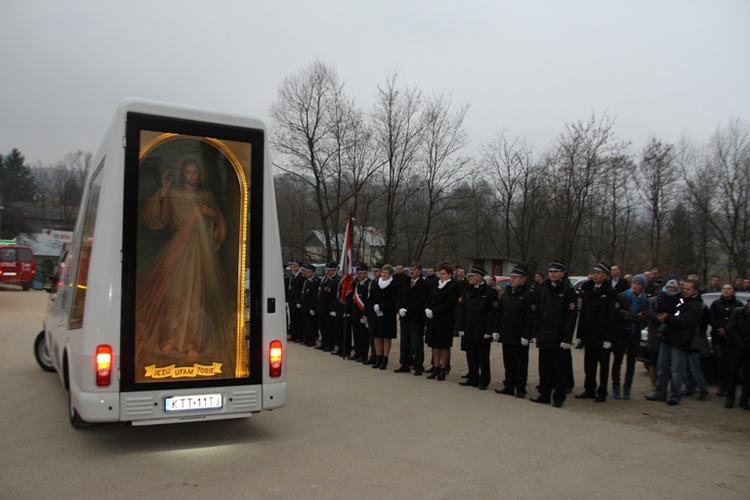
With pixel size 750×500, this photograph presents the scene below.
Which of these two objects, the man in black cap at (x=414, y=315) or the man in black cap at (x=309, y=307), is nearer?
the man in black cap at (x=414, y=315)

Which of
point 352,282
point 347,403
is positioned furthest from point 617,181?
point 347,403

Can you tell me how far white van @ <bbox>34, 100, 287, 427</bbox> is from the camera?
5.53 metres

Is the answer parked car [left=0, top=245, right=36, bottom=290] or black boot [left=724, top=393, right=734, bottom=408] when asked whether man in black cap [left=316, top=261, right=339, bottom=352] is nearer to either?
black boot [left=724, top=393, right=734, bottom=408]

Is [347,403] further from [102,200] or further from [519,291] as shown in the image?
[102,200]

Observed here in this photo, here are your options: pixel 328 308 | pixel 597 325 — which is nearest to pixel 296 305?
pixel 328 308

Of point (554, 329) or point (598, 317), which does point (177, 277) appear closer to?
point (554, 329)

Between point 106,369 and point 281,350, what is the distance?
171cm

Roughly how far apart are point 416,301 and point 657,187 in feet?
112

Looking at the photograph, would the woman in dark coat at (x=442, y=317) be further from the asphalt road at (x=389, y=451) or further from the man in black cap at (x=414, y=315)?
the asphalt road at (x=389, y=451)

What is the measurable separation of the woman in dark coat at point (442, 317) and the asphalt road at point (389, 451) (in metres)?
1.62

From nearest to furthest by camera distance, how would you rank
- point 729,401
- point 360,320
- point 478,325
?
point 729,401 → point 478,325 → point 360,320

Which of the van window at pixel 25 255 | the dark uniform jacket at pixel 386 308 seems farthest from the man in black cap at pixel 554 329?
the van window at pixel 25 255

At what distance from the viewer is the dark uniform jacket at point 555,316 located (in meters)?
8.84

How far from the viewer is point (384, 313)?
12211 millimetres
